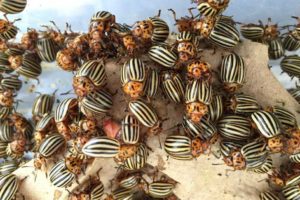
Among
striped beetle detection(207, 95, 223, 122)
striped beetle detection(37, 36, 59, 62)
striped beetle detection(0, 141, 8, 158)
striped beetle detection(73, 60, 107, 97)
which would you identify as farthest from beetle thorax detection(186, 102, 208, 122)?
striped beetle detection(0, 141, 8, 158)

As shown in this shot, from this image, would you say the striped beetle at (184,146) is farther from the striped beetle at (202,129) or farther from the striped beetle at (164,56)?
the striped beetle at (164,56)

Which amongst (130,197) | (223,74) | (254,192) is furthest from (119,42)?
(254,192)

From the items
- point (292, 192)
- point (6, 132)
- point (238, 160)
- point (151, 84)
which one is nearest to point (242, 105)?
point (238, 160)

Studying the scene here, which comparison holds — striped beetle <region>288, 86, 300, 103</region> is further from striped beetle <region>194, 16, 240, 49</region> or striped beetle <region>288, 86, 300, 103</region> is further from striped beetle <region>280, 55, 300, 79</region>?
striped beetle <region>194, 16, 240, 49</region>

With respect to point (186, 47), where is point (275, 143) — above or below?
below

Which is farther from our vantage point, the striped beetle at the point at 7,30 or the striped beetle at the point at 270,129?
the striped beetle at the point at 7,30

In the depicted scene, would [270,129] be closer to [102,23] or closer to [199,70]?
[199,70]

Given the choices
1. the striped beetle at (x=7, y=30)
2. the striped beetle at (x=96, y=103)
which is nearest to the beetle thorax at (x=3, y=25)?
the striped beetle at (x=7, y=30)
